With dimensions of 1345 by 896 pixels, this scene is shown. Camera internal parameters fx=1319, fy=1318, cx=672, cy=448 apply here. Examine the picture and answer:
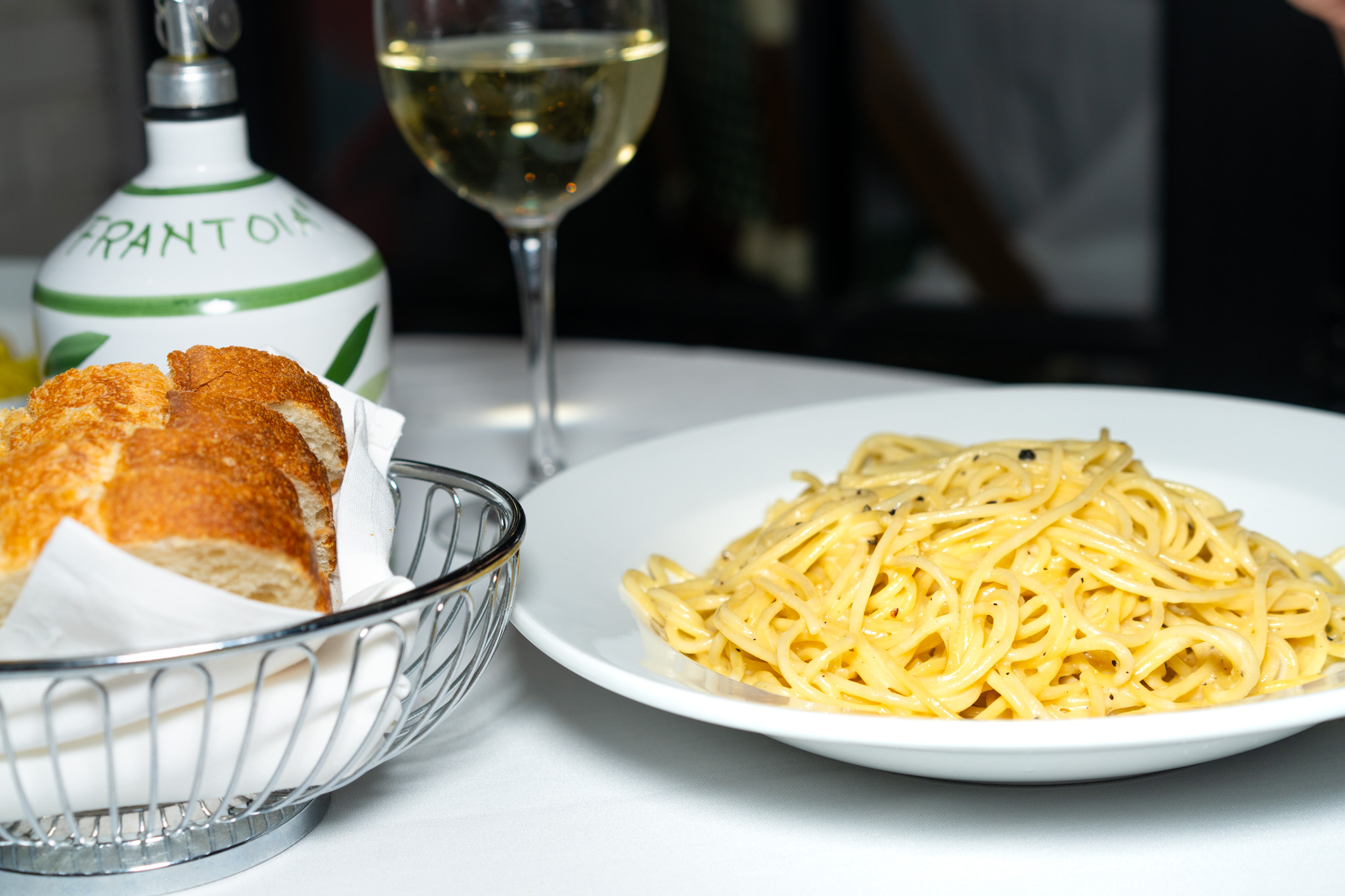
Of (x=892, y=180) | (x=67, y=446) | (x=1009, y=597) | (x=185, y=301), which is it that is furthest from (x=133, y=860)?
(x=892, y=180)

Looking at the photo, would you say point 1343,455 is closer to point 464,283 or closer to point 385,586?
point 385,586

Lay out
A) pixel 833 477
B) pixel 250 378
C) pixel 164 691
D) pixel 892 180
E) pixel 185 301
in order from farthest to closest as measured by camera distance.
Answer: pixel 892 180 → pixel 833 477 → pixel 185 301 → pixel 250 378 → pixel 164 691

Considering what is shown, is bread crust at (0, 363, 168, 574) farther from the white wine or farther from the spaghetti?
the white wine

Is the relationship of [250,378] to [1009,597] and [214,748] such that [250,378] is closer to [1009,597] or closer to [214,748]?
[214,748]

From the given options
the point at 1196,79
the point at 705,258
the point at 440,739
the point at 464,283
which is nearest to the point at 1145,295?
the point at 1196,79

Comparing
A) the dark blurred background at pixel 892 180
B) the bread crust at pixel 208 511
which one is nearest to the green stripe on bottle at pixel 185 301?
the bread crust at pixel 208 511

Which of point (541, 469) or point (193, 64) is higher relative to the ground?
point (193, 64)
